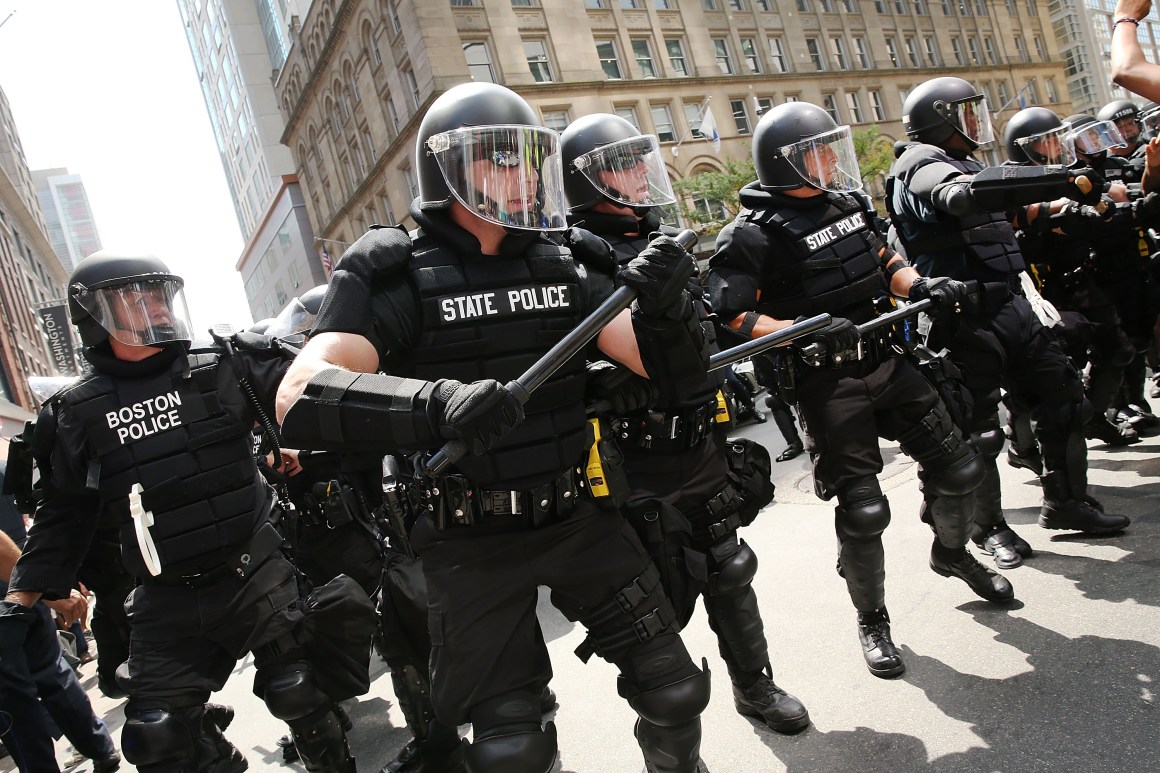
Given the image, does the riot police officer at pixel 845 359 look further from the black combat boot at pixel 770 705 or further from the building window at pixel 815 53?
the building window at pixel 815 53

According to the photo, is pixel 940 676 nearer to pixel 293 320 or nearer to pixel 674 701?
pixel 674 701

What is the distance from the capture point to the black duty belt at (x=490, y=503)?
7.04 feet

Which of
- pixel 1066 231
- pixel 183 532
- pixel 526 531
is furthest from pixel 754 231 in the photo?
pixel 1066 231

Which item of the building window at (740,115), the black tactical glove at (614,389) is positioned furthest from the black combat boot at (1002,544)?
the building window at (740,115)

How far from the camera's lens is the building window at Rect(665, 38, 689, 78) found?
108 feet

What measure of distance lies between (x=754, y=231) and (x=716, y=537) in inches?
50.4

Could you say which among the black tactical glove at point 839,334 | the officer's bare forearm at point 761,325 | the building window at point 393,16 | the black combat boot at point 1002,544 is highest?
the building window at point 393,16

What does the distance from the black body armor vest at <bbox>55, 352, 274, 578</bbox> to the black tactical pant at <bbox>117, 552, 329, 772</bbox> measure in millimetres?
118

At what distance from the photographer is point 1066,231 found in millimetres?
5137

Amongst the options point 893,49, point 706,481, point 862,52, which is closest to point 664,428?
point 706,481

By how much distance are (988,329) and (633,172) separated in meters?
1.97

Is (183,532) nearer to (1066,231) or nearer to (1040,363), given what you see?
(1040,363)

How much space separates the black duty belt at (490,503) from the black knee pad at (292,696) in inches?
45.9

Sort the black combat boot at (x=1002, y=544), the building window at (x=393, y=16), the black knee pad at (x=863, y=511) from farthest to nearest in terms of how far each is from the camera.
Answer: the building window at (x=393, y=16) < the black combat boot at (x=1002, y=544) < the black knee pad at (x=863, y=511)
